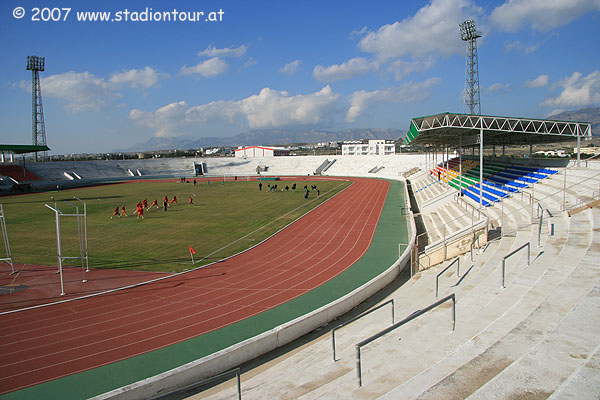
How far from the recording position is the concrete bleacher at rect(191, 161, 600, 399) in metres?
5.07

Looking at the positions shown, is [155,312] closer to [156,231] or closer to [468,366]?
[468,366]

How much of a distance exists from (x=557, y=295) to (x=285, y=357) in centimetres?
606

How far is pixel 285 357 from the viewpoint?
823 centimetres

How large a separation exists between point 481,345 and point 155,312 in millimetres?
8513

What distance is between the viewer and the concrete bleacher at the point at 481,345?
5.07 m

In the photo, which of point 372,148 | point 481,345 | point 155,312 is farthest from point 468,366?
point 372,148

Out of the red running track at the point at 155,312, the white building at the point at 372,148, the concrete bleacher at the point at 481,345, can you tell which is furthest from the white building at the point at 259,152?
the concrete bleacher at the point at 481,345

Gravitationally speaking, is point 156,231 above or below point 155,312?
above

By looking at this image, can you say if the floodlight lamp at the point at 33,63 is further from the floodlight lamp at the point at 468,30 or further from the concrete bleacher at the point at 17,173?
the floodlight lamp at the point at 468,30

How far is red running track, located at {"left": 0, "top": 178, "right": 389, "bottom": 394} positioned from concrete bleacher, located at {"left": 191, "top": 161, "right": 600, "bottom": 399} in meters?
2.65

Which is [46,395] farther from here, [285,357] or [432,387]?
[432,387]

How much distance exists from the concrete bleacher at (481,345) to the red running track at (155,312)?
104 inches

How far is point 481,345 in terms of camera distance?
6.23 m

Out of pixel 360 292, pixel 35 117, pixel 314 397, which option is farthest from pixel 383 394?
pixel 35 117
